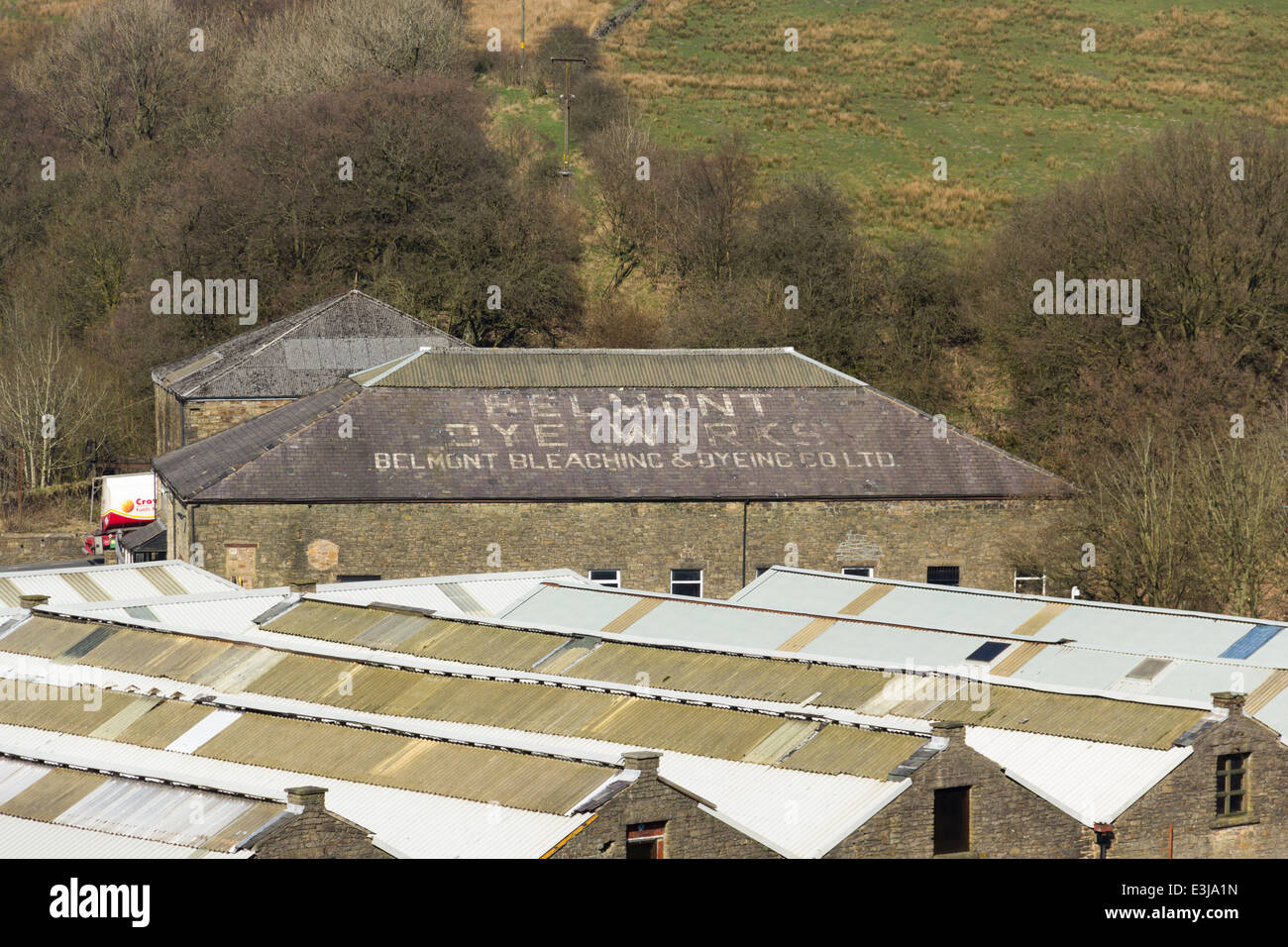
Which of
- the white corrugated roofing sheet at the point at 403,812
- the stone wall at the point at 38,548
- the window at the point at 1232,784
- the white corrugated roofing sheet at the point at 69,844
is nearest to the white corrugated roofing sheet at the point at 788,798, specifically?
the white corrugated roofing sheet at the point at 403,812

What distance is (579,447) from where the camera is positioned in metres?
44.1

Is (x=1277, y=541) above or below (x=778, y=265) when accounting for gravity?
below

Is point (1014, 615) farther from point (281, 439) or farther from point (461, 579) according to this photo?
point (281, 439)

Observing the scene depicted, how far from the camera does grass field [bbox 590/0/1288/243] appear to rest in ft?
256

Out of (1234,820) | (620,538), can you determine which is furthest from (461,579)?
(1234,820)

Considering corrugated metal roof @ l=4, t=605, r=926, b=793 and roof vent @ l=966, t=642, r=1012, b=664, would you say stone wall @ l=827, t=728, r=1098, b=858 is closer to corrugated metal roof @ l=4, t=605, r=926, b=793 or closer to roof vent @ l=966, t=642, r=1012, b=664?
corrugated metal roof @ l=4, t=605, r=926, b=793

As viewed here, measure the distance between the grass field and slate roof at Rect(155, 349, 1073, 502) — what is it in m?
27.6

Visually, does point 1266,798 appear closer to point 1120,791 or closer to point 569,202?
point 1120,791

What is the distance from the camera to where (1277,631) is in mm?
29234

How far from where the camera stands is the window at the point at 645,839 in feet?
60.4

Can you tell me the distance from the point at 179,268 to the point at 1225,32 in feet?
197

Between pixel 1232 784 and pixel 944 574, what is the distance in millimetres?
21398
